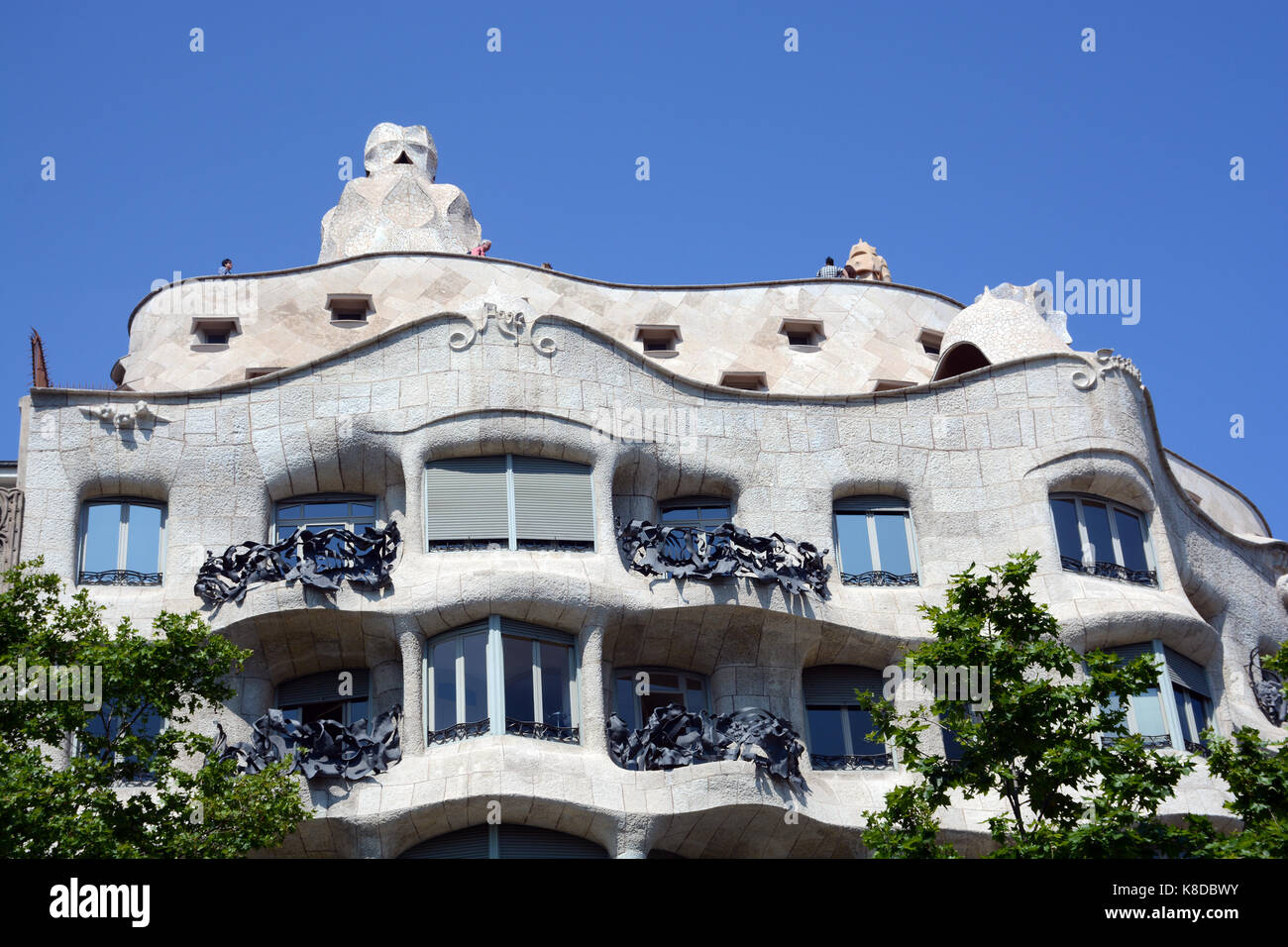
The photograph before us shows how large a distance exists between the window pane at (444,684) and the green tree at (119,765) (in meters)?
2.86

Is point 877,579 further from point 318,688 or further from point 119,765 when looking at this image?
point 119,765

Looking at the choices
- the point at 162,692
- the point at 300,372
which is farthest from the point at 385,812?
the point at 300,372

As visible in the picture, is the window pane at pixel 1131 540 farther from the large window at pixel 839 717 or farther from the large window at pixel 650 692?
the large window at pixel 650 692

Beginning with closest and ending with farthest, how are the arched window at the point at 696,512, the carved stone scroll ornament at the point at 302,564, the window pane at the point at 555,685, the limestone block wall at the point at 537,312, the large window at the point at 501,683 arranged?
the large window at the point at 501,683 < the window pane at the point at 555,685 < the carved stone scroll ornament at the point at 302,564 < the arched window at the point at 696,512 < the limestone block wall at the point at 537,312

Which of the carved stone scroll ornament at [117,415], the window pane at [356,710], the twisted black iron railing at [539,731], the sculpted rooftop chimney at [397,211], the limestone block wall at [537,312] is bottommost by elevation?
the twisted black iron railing at [539,731]

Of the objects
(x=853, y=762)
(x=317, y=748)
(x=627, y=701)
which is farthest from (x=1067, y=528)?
(x=317, y=748)

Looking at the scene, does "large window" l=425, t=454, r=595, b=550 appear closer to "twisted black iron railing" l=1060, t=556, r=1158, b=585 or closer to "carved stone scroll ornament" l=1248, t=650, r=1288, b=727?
"twisted black iron railing" l=1060, t=556, r=1158, b=585

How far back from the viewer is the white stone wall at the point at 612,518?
26406mm

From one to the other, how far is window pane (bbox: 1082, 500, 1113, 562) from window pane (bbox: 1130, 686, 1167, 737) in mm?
2309

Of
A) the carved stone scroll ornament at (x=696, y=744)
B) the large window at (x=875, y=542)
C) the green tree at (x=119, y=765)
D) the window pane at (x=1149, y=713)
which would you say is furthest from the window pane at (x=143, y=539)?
the window pane at (x=1149, y=713)

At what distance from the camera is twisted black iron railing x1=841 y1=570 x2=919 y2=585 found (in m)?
30.1
